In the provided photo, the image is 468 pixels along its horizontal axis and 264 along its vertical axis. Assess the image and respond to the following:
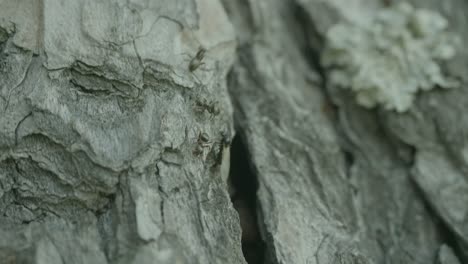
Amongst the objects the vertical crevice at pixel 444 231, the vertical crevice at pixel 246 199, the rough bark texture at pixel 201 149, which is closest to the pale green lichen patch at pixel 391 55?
the rough bark texture at pixel 201 149

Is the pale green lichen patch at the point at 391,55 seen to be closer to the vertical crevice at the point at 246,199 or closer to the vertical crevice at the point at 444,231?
the vertical crevice at the point at 444,231

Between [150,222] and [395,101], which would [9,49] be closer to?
[150,222]

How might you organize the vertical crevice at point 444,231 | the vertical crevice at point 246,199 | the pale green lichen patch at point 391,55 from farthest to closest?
the pale green lichen patch at point 391,55 → the vertical crevice at point 444,231 → the vertical crevice at point 246,199

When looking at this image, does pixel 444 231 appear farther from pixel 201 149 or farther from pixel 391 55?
pixel 201 149

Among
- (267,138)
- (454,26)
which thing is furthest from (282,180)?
(454,26)

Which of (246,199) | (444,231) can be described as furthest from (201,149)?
(444,231)

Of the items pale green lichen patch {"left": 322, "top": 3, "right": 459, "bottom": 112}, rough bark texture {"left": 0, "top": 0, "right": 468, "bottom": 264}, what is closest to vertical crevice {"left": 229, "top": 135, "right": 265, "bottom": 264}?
rough bark texture {"left": 0, "top": 0, "right": 468, "bottom": 264}
